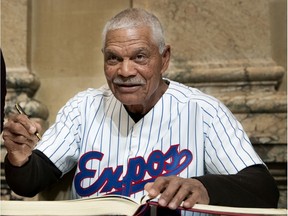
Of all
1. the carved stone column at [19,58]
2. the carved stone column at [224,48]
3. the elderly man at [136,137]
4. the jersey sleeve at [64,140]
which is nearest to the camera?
the elderly man at [136,137]

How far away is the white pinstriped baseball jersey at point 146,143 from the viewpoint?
1.20 m

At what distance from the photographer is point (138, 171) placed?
3.97 feet

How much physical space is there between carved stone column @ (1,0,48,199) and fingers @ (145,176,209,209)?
117 centimetres

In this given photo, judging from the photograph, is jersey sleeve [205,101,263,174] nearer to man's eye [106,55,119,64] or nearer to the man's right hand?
man's eye [106,55,119,64]

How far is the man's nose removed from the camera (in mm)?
1189

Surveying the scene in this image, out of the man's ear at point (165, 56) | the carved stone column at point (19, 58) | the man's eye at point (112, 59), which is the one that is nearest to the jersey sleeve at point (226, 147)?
the man's ear at point (165, 56)

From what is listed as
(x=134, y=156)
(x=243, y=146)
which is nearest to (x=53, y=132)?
(x=134, y=156)

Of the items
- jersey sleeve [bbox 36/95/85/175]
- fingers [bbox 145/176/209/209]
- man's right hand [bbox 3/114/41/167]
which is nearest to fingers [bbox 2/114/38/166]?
man's right hand [bbox 3/114/41/167]

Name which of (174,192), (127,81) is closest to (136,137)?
(127,81)

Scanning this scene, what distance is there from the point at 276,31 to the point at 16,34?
111 centimetres

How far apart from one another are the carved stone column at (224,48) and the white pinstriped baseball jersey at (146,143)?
0.45m

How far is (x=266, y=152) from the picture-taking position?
1619 mm

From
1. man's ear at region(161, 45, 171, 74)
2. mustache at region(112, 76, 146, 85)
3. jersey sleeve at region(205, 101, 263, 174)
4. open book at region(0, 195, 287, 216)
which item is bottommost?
open book at region(0, 195, 287, 216)

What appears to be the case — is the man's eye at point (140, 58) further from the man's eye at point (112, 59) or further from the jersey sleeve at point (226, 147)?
the jersey sleeve at point (226, 147)
